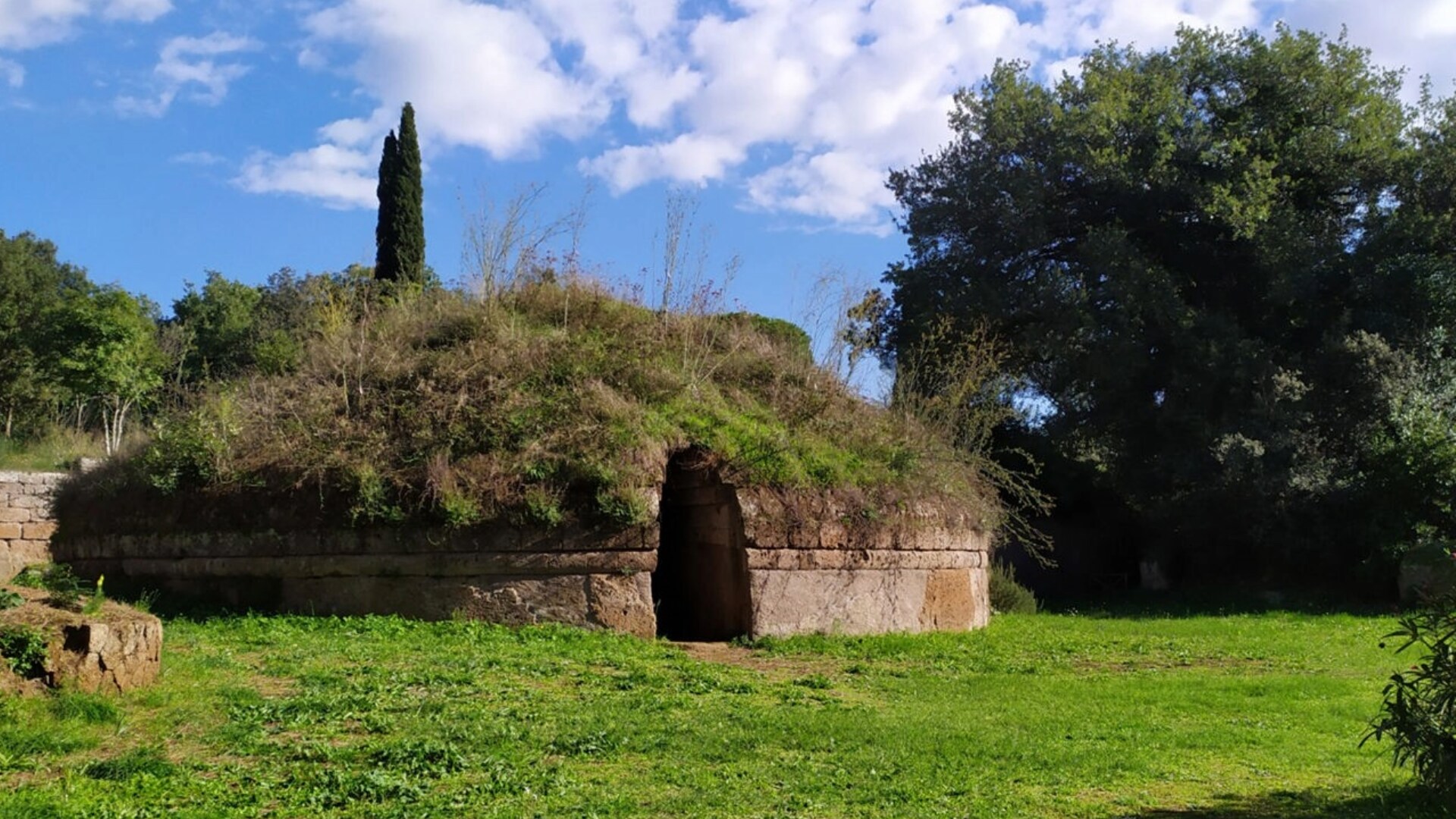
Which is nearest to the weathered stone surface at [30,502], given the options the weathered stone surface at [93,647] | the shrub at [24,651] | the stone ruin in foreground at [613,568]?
the stone ruin in foreground at [613,568]

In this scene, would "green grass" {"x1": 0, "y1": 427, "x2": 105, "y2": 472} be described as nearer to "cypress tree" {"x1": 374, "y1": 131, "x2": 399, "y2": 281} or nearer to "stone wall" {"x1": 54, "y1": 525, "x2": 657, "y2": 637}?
"cypress tree" {"x1": 374, "y1": 131, "x2": 399, "y2": 281}

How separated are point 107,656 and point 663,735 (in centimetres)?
338

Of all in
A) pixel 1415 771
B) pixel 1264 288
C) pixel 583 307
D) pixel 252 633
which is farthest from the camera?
pixel 1264 288

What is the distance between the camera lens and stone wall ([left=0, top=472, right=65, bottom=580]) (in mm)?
16844

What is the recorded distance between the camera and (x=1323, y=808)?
5.46 m

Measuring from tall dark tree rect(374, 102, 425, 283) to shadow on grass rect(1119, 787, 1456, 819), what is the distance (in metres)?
20.0

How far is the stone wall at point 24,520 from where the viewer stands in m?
16.8

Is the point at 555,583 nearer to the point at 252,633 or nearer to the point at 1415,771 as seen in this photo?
the point at 252,633

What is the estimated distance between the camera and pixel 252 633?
10.4 metres

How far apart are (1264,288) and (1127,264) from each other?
2833 mm

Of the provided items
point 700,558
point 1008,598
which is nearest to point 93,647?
point 700,558

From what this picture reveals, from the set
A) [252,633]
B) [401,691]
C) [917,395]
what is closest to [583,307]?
[917,395]

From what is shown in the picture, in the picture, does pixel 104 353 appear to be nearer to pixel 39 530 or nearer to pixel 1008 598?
pixel 39 530

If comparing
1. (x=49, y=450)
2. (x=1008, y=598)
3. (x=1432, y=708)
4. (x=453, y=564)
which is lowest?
(x=1008, y=598)
